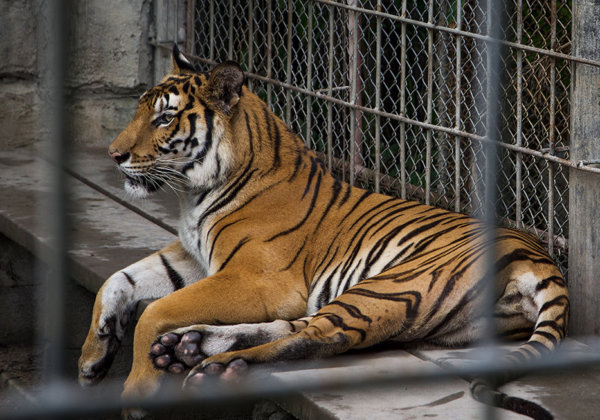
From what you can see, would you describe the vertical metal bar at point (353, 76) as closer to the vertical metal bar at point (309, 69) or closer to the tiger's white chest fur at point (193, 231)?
the vertical metal bar at point (309, 69)

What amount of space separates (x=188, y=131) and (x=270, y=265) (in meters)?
0.55

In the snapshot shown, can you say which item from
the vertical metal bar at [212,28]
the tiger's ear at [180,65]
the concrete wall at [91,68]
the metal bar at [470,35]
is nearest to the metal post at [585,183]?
the metal bar at [470,35]

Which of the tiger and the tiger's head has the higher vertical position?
the tiger's head

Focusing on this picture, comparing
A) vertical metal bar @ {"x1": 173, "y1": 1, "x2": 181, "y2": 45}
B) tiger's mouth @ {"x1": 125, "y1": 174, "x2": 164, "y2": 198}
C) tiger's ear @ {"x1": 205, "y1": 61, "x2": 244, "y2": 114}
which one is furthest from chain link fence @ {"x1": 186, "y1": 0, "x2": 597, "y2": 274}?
tiger's mouth @ {"x1": 125, "y1": 174, "x2": 164, "y2": 198}

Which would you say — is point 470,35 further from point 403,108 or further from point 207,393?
point 207,393

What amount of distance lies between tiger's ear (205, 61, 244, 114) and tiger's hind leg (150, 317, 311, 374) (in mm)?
866

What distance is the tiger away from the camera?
9.40ft

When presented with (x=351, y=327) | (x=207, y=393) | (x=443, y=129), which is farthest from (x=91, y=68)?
(x=207, y=393)

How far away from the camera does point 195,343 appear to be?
286 centimetres

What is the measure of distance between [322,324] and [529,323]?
610mm

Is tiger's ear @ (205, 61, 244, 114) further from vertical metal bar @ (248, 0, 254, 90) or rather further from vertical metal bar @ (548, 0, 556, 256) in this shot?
vertical metal bar @ (248, 0, 254, 90)

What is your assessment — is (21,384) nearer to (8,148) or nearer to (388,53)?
(8,148)

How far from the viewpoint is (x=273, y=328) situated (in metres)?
2.97

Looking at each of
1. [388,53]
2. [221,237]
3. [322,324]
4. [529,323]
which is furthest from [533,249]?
[388,53]
